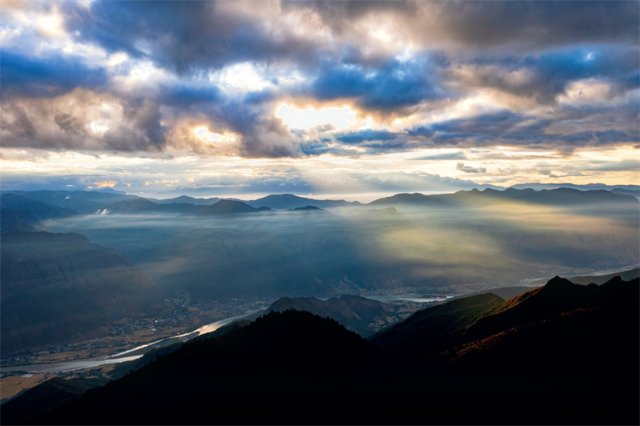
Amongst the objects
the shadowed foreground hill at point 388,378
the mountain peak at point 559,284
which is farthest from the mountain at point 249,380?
the mountain peak at point 559,284

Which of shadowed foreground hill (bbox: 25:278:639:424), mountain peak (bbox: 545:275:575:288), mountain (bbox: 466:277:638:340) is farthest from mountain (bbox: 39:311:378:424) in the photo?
mountain peak (bbox: 545:275:575:288)

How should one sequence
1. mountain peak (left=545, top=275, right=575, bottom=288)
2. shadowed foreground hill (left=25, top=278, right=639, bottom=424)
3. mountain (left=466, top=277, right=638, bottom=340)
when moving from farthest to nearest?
mountain peak (left=545, top=275, right=575, bottom=288), mountain (left=466, top=277, right=638, bottom=340), shadowed foreground hill (left=25, top=278, right=639, bottom=424)

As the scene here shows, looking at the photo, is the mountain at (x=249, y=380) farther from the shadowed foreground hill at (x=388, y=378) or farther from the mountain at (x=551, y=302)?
the mountain at (x=551, y=302)

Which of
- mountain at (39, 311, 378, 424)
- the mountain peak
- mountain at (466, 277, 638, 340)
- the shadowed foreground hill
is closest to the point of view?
the shadowed foreground hill

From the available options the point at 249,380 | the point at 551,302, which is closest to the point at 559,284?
the point at 551,302

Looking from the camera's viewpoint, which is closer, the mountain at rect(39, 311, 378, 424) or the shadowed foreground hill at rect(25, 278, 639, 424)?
the shadowed foreground hill at rect(25, 278, 639, 424)

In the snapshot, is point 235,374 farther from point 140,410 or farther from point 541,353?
point 541,353

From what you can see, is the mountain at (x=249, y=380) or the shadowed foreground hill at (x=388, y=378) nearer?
the shadowed foreground hill at (x=388, y=378)

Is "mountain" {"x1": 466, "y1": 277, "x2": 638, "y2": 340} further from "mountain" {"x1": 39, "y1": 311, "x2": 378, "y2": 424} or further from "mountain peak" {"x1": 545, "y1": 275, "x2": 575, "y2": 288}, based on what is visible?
"mountain" {"x1": 39, "y1": 311, "x2": 378, "y2": 424}

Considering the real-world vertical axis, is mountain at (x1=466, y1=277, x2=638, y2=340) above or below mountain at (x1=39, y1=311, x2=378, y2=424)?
above
